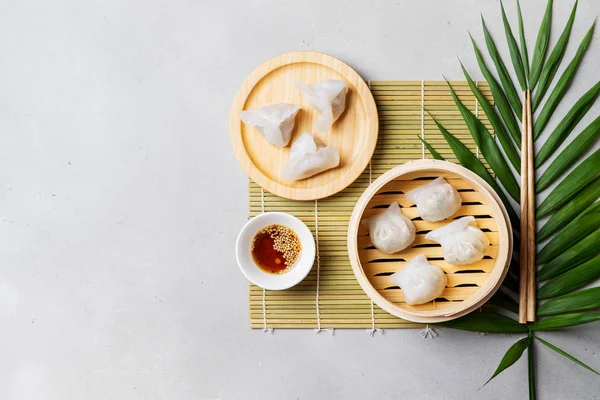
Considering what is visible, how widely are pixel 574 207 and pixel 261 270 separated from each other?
1.16m

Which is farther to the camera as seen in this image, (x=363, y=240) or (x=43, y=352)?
(x=43, y=352)

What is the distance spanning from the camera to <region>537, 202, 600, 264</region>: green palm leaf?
1863mm

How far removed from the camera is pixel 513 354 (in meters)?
1.89

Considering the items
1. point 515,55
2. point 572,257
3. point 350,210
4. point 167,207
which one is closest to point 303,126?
point 350,210

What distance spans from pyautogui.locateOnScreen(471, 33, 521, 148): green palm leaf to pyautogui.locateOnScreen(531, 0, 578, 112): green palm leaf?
9 cm

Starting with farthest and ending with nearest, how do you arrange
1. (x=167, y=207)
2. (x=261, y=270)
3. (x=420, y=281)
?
(x=167, y=207) < (x=261, y=270) < (x=420, y=281)

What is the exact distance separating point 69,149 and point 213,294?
0.80m

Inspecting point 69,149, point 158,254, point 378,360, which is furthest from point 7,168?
point 378,360

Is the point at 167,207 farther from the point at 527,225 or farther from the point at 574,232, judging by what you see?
the point at 574,232

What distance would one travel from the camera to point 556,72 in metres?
2.02

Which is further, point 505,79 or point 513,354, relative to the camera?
point 505,79

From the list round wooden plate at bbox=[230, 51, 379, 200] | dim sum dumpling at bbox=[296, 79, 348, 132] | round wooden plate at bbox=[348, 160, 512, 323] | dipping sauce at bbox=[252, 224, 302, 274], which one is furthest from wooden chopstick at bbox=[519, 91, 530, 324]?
dipping sauce at bbox=[252, 224, 302, 274]

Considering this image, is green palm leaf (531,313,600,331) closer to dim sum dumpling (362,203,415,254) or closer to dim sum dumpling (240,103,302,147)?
dim sum dumpling (362,203,415,254)

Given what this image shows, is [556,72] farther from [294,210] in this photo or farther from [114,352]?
[114,352]
